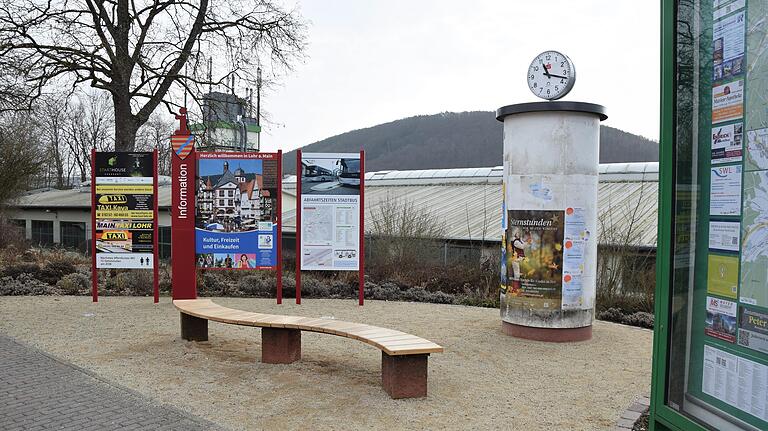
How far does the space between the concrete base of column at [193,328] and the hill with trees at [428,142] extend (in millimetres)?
47360

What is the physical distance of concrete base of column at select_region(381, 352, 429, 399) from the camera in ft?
17.3

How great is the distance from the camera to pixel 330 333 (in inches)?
236

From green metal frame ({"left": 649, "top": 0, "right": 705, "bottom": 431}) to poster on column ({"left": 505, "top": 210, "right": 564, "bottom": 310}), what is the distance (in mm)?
3884

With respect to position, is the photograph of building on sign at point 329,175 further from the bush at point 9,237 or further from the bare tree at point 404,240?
the bush at point 9,237

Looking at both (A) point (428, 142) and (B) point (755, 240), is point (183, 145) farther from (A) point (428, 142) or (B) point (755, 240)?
(A) point (428, 142)

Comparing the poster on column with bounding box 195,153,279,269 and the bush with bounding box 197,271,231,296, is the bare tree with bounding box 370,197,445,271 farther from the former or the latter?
the poster on column with bounding box 195,153,279,269

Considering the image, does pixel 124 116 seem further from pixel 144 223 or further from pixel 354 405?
pixel 354 405

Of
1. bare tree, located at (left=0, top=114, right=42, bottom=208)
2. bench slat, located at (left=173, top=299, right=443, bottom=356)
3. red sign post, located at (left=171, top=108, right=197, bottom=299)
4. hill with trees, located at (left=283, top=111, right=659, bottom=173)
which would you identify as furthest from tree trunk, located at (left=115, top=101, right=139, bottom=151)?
hill with trees, located at (left=283, top=111, right=659, bottom=173)

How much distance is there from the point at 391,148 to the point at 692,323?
63.6 m

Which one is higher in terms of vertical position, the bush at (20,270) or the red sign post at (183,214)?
the red sign post at (183,214)

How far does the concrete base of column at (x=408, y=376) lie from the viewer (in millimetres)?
5277

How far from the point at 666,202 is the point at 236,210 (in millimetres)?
7972

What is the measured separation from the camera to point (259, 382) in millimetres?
5785

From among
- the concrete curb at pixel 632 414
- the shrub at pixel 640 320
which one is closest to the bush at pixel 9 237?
the shrub at pixel 640 320
